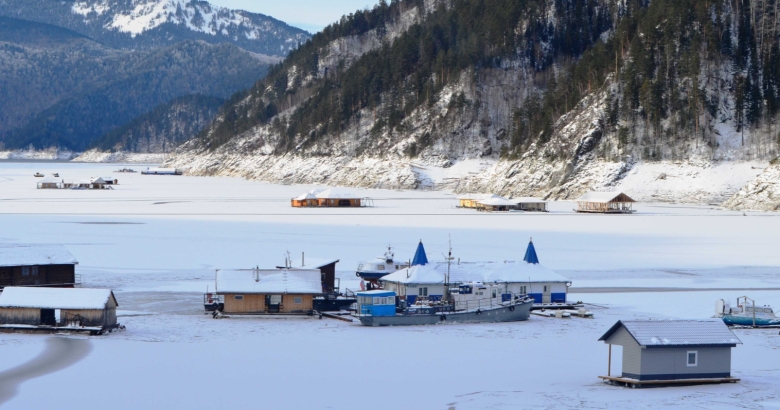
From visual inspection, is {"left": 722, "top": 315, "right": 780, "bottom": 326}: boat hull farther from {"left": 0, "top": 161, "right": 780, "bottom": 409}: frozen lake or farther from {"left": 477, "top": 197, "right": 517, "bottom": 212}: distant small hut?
{"left": 477, "top": 197, "right": 517, "bottom": 212}: distant small hut

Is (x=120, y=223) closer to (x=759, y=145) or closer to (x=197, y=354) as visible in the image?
(x=197, y=354)

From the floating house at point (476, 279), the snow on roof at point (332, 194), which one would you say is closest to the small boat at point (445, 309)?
the floating house at point (476, 279)

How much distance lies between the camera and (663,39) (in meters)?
136

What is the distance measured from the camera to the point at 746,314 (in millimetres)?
40062

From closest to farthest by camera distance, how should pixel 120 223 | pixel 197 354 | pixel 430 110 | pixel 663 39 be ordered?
1. pixel 197 354
2. pixel 120 223
3. pixel 663 39
4. pixel 430 110

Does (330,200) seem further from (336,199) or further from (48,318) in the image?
(48,318)

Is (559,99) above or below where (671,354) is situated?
above

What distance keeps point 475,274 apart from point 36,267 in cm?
1893

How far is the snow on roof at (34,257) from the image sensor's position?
4575cm

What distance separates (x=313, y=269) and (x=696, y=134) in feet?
290

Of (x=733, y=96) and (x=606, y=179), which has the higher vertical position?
(x=733, y=96)

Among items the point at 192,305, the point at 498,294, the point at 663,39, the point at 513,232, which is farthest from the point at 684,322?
the point at 663,39

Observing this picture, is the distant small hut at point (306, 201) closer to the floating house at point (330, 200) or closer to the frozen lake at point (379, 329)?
the floating house at point (330, 200)

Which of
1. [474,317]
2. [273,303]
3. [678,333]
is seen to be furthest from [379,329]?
[678,333]
